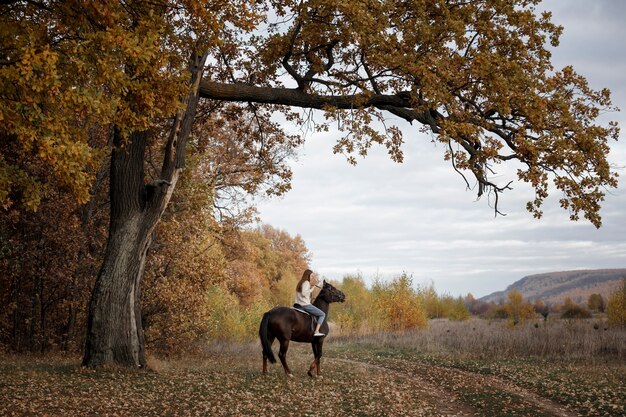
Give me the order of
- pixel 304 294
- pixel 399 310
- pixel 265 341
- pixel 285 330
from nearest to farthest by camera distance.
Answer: pixel 265 341
pixel 285 330
pixel 304 294
pixel 399 310

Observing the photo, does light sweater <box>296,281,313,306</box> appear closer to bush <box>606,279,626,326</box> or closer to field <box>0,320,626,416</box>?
field <box>0,320,626,416</box>

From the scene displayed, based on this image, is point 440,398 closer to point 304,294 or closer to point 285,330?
point 285,330

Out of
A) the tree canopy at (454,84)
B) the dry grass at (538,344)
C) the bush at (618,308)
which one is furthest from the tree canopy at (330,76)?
the bush at (618,308)

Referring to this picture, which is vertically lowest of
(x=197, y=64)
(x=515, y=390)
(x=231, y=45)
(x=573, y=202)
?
(x=515, y=390)

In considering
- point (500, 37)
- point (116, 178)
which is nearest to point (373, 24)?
point (500, 37)

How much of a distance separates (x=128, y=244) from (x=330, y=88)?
7421mm

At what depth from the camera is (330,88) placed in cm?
1769

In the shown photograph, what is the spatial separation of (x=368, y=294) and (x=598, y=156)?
108 feet

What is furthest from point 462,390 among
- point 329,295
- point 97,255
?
point 97,255

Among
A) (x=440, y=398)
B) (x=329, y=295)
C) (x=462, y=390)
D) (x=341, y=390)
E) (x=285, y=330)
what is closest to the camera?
(x=341, y=390)

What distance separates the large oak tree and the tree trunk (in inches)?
1.2

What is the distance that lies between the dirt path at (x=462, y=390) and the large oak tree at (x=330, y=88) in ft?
16.4

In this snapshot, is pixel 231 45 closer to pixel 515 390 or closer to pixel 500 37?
pixel 500 37

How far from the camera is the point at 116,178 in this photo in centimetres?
1633
